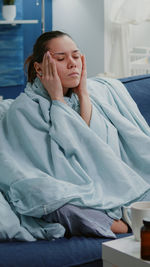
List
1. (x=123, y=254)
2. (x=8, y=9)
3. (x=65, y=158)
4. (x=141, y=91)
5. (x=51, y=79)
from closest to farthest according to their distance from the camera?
(x=123, y=254) → (x=65, y=158) → (x=51, y=79) → (x=141, y=91) → (x=8, y=9)

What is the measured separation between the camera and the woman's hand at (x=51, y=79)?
7.63 ft

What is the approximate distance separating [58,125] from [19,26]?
302cm

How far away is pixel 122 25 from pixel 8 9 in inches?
41.3

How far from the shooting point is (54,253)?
1779 millimetres

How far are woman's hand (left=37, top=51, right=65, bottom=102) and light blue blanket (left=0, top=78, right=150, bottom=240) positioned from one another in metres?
0.04

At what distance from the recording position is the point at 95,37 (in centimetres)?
516

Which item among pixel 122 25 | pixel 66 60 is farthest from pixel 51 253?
pixel 122 25

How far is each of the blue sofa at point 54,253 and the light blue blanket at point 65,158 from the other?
0.06 m

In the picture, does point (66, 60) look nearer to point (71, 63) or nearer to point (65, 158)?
point (71, 63)

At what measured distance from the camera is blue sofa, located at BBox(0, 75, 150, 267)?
1739 mm

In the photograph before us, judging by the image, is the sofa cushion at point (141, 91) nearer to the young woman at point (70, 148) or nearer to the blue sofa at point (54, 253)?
the young woman at point (70, 148)

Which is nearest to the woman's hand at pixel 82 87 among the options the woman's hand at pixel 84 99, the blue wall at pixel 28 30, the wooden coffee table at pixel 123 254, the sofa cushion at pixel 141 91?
the woman's hand at pixel 84 99

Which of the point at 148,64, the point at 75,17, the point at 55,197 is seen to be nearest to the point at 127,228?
the point at 55,197

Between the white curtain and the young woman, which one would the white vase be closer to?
the white curtain
